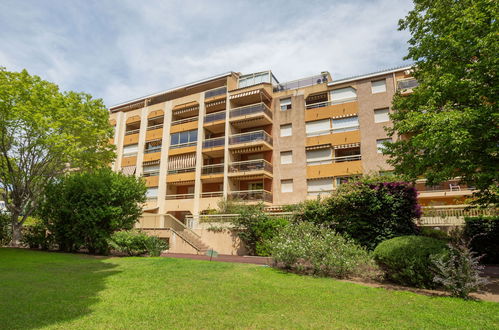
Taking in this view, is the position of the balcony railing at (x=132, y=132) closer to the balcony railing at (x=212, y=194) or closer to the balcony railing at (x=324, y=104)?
the balcony railing at (x=212, y=194)

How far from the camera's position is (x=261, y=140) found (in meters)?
30.1

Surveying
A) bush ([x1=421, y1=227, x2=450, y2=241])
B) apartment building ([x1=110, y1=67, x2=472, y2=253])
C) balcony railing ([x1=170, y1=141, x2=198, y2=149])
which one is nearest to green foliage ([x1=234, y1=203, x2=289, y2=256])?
apartment building ([x1=110, y1=67, x2=472, y2=253])

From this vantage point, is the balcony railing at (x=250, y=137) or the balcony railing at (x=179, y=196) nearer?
the balcony railing at (x=250, y=137)

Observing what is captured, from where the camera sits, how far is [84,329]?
15.5 ft

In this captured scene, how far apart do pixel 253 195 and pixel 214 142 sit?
744 centimetres

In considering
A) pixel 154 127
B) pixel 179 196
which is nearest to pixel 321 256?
pixel 179 196

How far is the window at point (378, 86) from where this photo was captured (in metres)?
27.6

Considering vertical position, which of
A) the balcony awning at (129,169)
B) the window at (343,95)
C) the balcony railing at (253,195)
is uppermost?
the window at (343,95)

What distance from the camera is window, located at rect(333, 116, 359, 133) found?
28.2 m

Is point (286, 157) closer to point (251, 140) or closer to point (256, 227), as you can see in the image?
point (251, 140)

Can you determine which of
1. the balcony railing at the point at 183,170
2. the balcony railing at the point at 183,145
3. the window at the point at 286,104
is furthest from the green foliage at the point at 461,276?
the balcony railing at the point at 183,145

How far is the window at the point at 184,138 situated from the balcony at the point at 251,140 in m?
4.72

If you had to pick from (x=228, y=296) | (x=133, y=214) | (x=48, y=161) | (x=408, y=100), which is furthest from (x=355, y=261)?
(x=48, y=161)

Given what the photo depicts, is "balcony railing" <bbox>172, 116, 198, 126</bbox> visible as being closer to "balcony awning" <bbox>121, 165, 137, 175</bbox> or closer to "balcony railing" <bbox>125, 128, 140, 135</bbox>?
"balcony railing" <bbox>125, 128, 140, 135</bbox>
